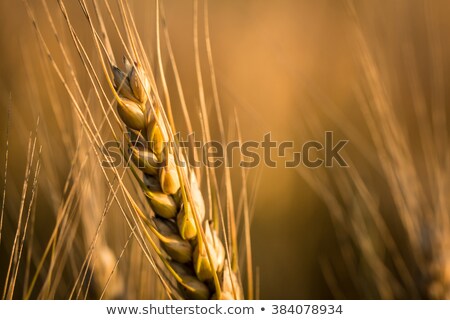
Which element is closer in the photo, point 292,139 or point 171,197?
point 171,197

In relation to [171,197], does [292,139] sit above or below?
above

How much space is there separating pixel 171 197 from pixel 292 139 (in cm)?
144

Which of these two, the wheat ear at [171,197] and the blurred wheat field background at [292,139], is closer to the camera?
the wheat ear at [171,197]

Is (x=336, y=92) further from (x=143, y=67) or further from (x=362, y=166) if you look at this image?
(x=143, y=67)

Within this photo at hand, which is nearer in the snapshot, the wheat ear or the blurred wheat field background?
the wheat ear

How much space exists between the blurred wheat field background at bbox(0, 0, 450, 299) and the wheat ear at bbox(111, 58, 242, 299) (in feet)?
0.93

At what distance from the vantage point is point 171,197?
1005mm

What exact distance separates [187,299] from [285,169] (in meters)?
1.34

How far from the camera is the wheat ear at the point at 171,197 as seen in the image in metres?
0.94

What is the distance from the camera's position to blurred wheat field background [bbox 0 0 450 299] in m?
1.44

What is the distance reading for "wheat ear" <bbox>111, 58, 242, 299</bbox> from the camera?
0.94 meters

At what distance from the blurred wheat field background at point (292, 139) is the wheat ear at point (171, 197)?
0.28 meters
